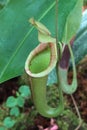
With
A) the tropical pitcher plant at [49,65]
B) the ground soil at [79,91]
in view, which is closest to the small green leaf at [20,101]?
the ground soil at [79,91]

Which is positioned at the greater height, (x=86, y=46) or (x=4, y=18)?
(x=4, y=18)

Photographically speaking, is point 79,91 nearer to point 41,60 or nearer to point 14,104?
point 14,104

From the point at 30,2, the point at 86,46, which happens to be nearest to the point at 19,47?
the point at 30,2

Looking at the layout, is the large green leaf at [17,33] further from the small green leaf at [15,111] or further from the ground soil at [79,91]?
the ground soil at [79,91]

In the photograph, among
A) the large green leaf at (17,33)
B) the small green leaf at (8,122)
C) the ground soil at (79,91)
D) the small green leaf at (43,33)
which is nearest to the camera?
the small green leaf at (43,33)

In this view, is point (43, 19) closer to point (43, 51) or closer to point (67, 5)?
point (67, 5)

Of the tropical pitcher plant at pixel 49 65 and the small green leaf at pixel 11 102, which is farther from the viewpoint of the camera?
the small green leaf at pixel 11 102

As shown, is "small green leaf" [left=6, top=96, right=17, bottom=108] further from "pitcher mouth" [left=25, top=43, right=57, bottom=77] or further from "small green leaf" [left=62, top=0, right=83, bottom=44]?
"small green leaf" [left=62, top=0, right=83, bottom=44]

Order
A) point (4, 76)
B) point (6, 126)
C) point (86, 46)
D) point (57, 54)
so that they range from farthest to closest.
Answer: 1. point (6, 126)
2. point (86, 46)
3. point (4, 76)
4. point (57, 54)
